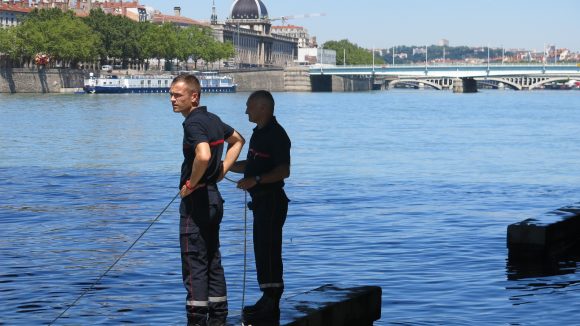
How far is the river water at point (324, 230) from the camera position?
13.2m

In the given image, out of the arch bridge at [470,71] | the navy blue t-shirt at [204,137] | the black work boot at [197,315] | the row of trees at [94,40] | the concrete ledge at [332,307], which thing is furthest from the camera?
the arch bridge at [470,71]

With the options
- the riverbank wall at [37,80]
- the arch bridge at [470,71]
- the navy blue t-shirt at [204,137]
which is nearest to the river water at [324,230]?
the navy blue t-shirt at [204,137]

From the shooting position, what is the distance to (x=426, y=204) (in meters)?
25.5

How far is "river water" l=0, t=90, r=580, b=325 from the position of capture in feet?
43.2

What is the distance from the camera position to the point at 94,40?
150125 millimetres

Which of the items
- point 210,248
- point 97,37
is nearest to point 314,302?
point 210,248

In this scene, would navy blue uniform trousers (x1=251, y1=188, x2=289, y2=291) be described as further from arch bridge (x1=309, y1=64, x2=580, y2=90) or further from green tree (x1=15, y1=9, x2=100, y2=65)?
arch bridge (x1=309, y1=64, x2=580, y2=90)

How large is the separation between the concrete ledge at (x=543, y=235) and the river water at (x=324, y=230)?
0.29 metres

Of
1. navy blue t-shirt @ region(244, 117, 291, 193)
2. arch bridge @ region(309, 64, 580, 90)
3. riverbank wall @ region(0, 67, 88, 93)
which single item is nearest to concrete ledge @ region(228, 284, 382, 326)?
navy blue t-shirt @ region(244, 117, 291, 193)

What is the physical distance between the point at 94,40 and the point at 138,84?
29.2ft

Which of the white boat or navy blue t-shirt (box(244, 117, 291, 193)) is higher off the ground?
navy blue t-shirt (box(244, 117, 291, 193))

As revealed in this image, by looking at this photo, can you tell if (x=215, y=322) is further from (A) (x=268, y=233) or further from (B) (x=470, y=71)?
(B) (x=470, y=71)

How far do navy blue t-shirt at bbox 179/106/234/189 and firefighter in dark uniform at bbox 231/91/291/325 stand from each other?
1.87ft

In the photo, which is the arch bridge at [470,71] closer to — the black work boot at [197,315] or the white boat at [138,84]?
the white boat at [138,84]
